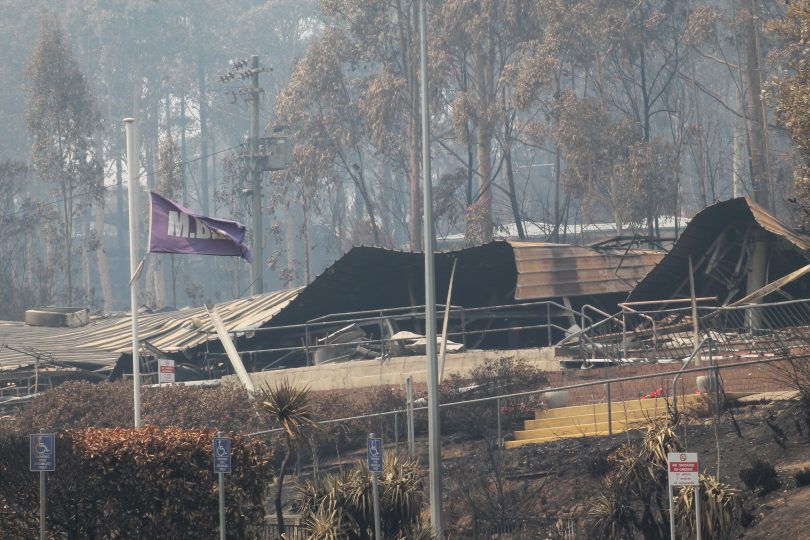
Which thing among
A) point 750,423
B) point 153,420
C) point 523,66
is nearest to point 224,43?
point 523,66

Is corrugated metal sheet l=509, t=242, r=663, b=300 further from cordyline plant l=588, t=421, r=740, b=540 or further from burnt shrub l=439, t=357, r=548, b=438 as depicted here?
cordyline plant l=588, t=421, r=740, b=540

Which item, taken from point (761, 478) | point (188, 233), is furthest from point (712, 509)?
point (188, 233)

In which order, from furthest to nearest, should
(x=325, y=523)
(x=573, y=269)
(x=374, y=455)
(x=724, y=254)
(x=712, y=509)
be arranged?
(x=573, y=269) → (x=724, y=254) → (x=325, y=523) → (x=712, y=509) → (x=374, y=455)

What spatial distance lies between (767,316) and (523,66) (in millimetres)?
24730

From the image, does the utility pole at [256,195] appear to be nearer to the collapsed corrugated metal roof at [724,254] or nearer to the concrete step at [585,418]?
the collapsed corrugated metal roof at [724,254]

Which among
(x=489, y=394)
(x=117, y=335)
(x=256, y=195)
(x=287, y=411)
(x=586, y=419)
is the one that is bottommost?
(x=586, y=419)

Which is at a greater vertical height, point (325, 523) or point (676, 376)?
point (676, 376)

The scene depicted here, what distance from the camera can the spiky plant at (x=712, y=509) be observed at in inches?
691

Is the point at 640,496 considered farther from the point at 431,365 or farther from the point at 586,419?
the point at 586,419

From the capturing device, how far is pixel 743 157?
247 ft

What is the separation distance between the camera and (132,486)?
1772 centimetres

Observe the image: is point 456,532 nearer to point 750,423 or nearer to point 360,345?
point 750,423

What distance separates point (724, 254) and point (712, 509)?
1556 cm

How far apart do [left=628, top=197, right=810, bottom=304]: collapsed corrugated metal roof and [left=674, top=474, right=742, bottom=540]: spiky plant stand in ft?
41.4
